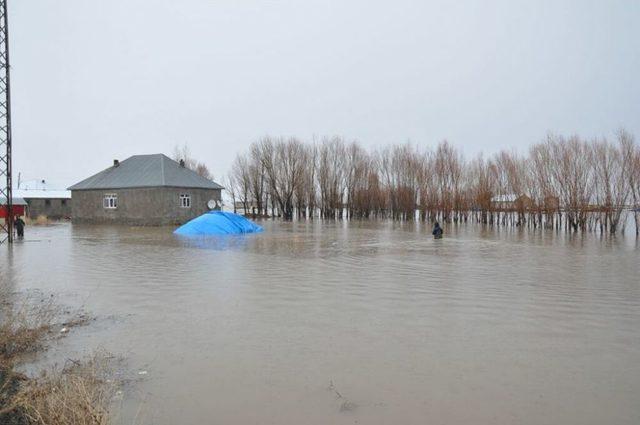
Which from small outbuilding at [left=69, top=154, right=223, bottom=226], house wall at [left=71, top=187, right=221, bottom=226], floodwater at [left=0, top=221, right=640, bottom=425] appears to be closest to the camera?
floodwater at [left=0, top=221, right=640, bottom=425]

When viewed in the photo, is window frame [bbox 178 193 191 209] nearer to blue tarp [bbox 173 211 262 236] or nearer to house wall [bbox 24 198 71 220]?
blue tarp [bbox 173 211 262 236]

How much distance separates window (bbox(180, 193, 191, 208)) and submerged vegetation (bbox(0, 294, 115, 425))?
32250 mm

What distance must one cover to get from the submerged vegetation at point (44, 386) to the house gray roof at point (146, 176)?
3252 cm

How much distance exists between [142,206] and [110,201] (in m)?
3.65

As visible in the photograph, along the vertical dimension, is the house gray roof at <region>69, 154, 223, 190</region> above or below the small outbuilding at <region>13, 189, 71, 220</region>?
above

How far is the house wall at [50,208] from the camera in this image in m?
55.4

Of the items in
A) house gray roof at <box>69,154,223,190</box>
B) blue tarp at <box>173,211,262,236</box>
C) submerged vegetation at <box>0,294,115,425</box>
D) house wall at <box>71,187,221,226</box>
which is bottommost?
submerged vegetation at <box>0,294,115,425</box>

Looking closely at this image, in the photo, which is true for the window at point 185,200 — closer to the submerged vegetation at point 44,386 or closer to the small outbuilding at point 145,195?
the small outbuilding at point 145,195

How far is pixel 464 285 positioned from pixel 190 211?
31.2 meters

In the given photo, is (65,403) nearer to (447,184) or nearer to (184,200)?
(184,200)

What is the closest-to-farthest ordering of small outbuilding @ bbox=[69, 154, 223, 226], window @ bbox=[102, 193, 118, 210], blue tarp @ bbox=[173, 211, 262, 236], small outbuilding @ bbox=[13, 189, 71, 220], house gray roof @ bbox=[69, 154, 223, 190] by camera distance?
blue tarp @ bbox=[173, 211, 262, 236], small outbuilding @ bbox=[69, 154, 223, 226], house gray roof @ bbox=[69, 154, 223, 190], window @ bbox=[102, 193, 118, 210], small outbuilding @ bbox=[13, 189, 71, 220]

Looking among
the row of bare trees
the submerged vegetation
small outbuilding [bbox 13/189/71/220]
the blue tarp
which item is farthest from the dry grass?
small outbuilding [bbox 13/189/71/220]

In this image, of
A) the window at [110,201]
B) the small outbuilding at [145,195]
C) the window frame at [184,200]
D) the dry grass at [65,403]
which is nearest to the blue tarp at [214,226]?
the small outbuilding at [145,195]

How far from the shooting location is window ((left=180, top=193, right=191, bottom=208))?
128ft
